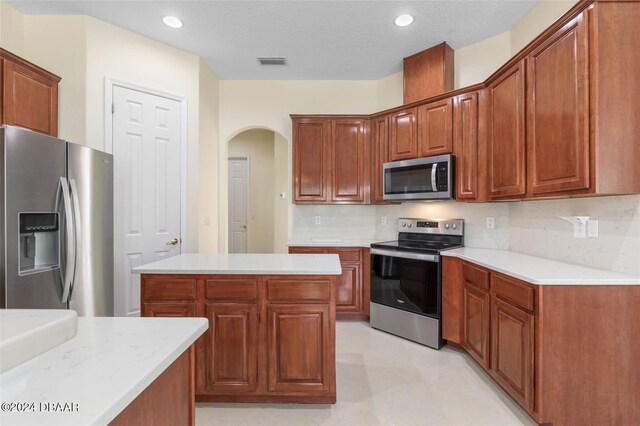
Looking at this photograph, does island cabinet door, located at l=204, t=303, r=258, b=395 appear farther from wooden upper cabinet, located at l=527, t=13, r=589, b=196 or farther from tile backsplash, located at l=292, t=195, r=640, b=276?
tile backsplash, located at l=292, t=195, r=640, b=276

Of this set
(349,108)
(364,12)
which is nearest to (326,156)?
(349,108)

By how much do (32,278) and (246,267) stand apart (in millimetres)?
1385

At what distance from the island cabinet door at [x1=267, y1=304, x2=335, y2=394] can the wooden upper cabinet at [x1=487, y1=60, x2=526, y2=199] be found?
67.6 inches

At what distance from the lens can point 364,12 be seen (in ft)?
9.05

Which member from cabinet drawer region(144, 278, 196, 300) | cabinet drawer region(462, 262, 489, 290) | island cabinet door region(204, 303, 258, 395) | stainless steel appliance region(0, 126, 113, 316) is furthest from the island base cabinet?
cabinet drawer region(462, 262, 489, 290)

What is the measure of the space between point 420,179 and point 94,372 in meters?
3.04

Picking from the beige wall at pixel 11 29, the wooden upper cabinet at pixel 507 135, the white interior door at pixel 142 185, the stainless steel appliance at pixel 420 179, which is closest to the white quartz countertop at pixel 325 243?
the stainless steel appliance at pixel 420 179

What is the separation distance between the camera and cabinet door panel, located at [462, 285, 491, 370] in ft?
7.79

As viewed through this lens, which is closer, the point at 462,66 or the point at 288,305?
the point at 288,305

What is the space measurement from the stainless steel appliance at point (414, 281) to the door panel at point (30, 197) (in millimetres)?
2700

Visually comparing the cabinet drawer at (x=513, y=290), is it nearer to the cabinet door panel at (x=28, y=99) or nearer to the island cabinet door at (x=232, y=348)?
the island cabinet door at (x=232, y=348)

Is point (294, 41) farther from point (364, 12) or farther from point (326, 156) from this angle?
point (326, 156)

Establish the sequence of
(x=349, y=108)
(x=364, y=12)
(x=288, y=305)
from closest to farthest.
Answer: (x=288, y=305), (x=364, y=12), (x=349, y=108)

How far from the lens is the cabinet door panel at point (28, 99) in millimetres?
2287
